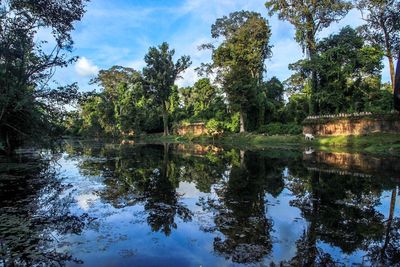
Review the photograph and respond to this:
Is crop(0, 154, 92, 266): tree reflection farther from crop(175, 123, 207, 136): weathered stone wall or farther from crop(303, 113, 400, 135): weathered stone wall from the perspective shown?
crop(175, 123, 207, 136): weathered stone wall

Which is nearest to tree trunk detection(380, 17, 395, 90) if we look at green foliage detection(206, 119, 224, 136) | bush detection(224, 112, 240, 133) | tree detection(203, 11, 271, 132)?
tree detection(203, 11, 271, 132)

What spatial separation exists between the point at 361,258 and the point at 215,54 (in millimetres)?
43901

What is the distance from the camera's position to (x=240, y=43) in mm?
45750

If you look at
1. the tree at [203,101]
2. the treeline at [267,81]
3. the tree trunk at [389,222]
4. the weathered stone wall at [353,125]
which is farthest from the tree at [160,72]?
the tree trunk at [389,222]

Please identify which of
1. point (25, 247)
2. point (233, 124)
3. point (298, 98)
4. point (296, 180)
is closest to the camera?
point (25, 247)

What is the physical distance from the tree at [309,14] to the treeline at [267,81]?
109 mm

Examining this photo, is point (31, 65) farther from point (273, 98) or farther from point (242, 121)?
point (273, 98)

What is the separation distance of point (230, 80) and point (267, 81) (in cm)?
1355

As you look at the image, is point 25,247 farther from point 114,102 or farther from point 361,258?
point 114,102

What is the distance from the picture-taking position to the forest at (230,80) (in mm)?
13445

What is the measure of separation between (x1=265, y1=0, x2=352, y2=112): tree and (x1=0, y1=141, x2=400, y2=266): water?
85.2 feet

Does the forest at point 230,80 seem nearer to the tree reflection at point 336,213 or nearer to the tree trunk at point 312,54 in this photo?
the tree trunk at point 312,54

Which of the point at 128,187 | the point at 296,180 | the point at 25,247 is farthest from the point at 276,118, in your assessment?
the point at 25,247

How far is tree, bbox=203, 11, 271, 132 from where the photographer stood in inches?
1683
